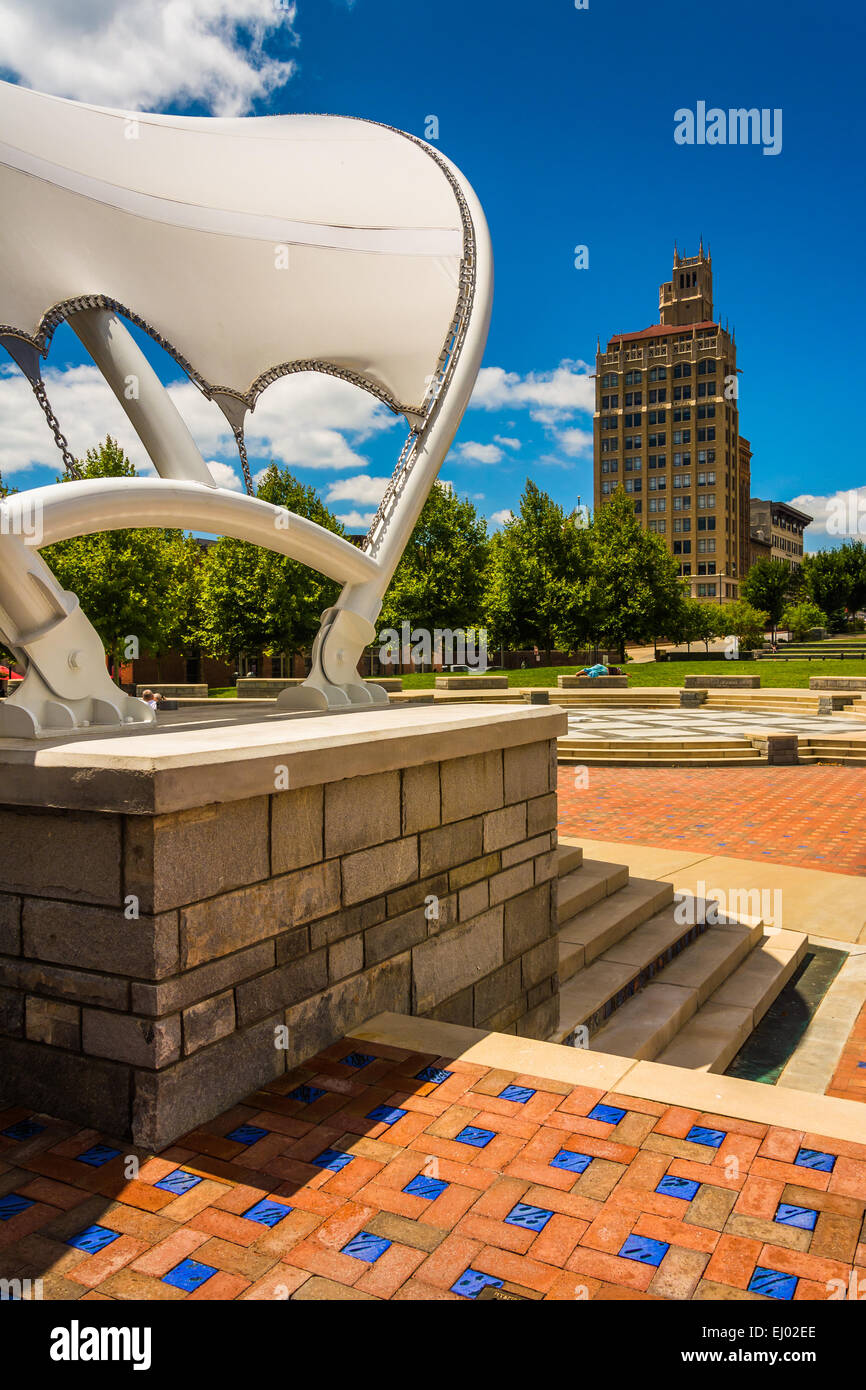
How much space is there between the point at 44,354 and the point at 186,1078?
186 inches

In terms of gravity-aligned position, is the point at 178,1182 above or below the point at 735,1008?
above

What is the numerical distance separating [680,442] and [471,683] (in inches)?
3226

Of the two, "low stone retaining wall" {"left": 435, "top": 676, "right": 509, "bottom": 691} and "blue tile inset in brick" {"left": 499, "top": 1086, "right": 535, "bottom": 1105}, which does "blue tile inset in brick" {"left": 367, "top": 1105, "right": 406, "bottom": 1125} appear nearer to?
"blue tile inset in brick" {"left": 499, "top": 1086, "right": 535, "bottom": 1105}

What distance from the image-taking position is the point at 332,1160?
3199mm

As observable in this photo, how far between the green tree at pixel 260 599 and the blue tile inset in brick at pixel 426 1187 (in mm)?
34439

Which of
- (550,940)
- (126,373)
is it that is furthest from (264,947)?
(126,373)

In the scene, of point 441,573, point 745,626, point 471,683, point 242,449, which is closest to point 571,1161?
point 242,449

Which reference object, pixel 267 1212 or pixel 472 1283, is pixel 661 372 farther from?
pixel 472 1283

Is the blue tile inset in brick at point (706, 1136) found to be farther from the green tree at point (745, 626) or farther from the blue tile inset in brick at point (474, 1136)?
the green tree at point (745, 626)

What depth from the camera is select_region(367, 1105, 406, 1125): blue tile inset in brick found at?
349 centimetres

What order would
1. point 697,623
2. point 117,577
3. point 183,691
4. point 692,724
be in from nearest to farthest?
1. point 692,724
2. point 183,691
3. point 117,577
4. point 697,623

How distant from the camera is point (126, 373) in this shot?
684 cm
